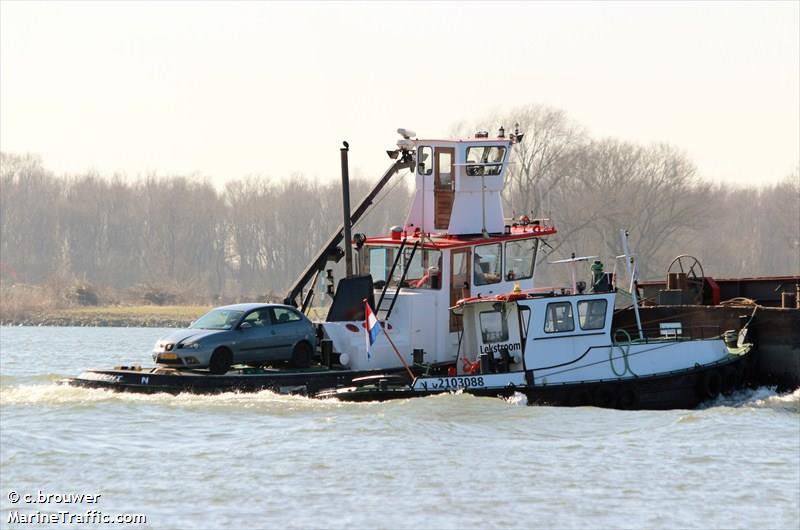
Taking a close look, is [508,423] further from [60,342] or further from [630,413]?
[60,342]

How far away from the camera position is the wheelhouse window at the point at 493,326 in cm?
2572

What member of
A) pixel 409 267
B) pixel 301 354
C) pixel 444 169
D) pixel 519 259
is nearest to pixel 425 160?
pixel 444 169

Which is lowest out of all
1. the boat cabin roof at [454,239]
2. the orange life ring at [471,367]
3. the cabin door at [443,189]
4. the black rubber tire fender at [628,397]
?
the black rubber tire fender at [628,397]

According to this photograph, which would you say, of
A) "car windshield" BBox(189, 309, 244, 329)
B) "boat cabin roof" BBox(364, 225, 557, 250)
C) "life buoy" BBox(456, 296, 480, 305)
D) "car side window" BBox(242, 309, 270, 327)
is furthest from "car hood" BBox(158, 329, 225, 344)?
"life buoy" BBox(456, 296, 480, 305)

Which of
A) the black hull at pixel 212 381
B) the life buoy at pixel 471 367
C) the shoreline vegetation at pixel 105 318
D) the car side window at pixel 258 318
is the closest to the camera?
the black hull at pixel 212 381

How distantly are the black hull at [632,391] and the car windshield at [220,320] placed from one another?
215 centimetres

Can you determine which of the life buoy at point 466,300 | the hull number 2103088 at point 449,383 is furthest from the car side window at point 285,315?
the life buoy at point 466,300

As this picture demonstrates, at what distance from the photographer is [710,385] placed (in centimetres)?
2666

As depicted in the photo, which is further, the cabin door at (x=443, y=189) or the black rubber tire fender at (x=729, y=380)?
the cabin door at (x=443, y=189)

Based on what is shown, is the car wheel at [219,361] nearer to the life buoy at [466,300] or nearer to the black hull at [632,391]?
the black hull at [632,391]

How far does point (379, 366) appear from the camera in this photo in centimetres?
2627

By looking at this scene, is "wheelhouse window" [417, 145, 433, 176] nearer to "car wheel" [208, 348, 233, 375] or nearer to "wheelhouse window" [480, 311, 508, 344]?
"wheelhouse window" [480, 311, 508, 344]

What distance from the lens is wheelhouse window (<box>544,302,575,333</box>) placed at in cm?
2553

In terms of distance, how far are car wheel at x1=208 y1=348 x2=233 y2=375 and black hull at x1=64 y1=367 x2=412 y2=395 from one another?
0.18 m
